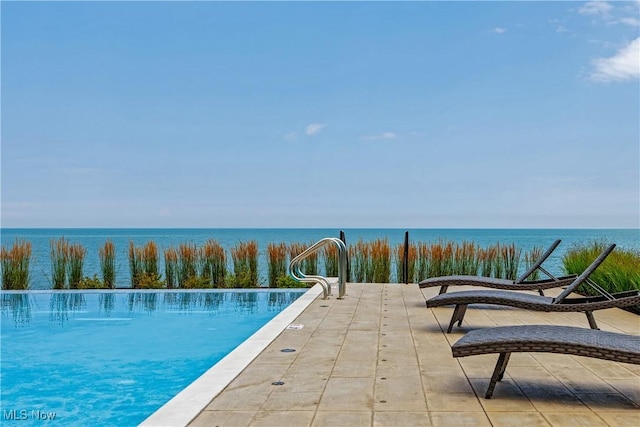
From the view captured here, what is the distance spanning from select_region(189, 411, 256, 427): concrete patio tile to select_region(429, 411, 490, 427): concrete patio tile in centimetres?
81

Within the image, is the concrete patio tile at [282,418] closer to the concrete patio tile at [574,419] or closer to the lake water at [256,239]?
the concrete patio tile at [574,419]

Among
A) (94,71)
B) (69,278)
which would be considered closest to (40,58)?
(94,71)

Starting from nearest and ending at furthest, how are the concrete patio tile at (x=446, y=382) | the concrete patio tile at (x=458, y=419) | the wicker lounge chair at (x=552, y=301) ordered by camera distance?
the concrete patio tile at (x=458, y=419) < the concrete patio tile at (x=446, y=382) < the wicker lounge chair at (x=552, y=301)

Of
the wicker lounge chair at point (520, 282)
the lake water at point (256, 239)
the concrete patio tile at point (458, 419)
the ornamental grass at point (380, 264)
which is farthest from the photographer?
the lake water at point (256, 239)

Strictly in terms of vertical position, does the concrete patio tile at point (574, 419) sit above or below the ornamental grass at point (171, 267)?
below

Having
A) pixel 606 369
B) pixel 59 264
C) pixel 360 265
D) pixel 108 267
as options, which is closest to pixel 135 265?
pixel 108 267

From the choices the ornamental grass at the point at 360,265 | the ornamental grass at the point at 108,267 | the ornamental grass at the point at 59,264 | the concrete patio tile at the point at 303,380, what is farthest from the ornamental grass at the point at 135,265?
the concrete patio tile at the point at 303,380

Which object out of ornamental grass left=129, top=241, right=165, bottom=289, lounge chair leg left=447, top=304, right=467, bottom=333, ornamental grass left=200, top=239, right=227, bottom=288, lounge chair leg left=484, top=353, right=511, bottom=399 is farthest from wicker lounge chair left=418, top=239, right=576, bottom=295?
ornamental grass left=129, top=241, right=165, bottom=289

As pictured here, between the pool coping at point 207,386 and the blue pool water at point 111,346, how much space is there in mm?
705

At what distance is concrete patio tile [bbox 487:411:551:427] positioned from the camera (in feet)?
8.70

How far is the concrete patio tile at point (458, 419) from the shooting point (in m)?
2.65

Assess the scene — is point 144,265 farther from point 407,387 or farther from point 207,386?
point 407,387

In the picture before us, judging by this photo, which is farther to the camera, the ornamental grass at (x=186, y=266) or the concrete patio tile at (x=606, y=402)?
the ornamental grass at (x=186, y=266)

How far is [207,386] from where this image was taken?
327cm
